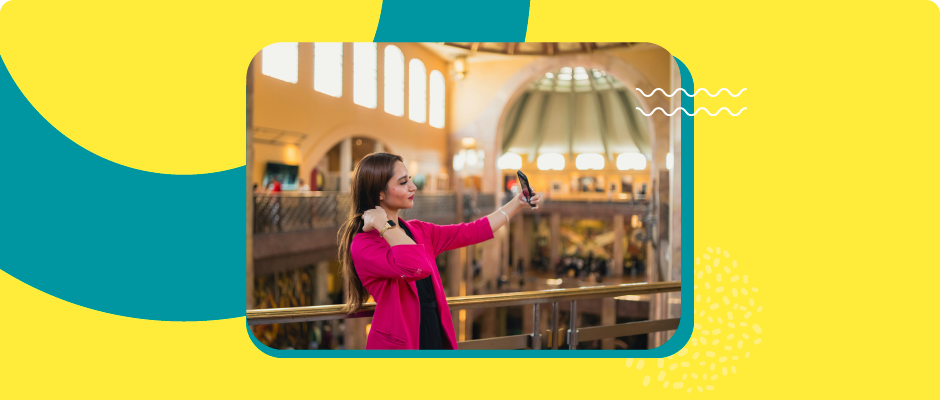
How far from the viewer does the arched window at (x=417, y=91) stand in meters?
1.92

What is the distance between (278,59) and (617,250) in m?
2.02

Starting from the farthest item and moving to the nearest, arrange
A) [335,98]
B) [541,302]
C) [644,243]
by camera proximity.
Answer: [644,243], [335,98], [541,302]

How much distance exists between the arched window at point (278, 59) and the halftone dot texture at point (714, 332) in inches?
73.5

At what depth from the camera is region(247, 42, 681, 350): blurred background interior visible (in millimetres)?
1880

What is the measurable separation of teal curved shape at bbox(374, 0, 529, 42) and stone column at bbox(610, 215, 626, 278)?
132 centimetres

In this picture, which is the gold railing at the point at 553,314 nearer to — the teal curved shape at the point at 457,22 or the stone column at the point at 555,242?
the stone column at the point at 555,242

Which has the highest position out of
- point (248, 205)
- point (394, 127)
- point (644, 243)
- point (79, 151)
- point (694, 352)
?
point (394, 127)

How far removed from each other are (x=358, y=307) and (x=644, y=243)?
4.99 feet

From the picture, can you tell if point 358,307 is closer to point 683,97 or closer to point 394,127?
point 394,127

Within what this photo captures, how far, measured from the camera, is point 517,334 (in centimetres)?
199

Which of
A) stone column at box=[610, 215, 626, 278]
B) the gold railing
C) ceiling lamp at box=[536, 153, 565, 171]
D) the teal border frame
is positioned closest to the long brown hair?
the gold railing

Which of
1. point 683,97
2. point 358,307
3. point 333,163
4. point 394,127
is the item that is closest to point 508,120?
point 394,127

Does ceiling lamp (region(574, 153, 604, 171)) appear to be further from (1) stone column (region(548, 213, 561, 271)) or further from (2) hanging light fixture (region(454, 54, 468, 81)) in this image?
(2) hanging light fixture (region(454, 54, 468, 81))

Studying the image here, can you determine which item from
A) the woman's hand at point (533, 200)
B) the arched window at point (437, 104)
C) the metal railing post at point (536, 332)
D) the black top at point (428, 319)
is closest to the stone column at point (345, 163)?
the arched window at point (437, 104)
